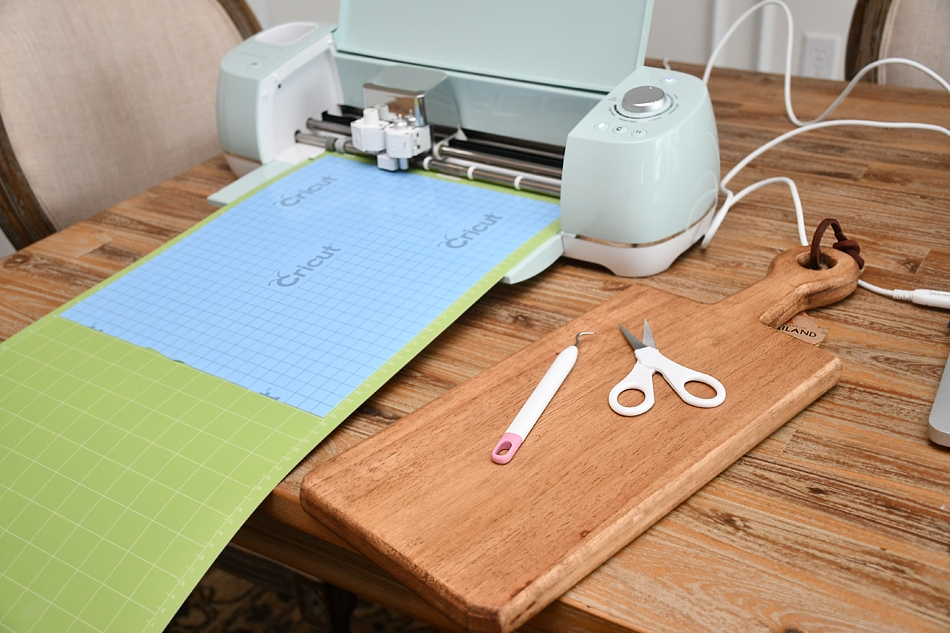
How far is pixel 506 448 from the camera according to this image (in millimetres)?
557

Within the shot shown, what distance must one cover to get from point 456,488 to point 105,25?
0.95 metres

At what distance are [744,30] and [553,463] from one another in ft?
5.71

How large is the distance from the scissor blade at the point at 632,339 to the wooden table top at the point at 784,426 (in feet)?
0.27

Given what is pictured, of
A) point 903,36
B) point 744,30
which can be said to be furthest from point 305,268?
point 744,30

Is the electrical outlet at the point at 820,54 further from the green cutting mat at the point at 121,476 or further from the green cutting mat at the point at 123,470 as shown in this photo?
the green cutting mat at the point at 121,476

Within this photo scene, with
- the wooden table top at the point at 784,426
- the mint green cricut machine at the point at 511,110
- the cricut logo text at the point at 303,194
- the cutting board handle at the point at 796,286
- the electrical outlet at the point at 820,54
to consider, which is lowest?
the electrical outlet at the point at 820,54

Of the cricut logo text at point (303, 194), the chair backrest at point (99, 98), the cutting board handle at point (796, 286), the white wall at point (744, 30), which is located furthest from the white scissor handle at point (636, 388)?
the white wall at point (744, 30)

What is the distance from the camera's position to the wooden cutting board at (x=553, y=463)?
1.58ft

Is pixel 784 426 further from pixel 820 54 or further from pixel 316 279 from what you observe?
pixel 820 54

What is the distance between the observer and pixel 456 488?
53 cm

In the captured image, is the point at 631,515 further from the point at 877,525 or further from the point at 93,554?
the point at 93,554

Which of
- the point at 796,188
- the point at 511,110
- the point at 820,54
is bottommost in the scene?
the point at 820,54

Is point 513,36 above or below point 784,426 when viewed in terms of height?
above

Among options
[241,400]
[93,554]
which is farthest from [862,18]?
[93,554]
